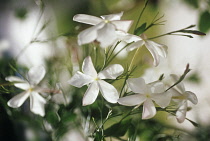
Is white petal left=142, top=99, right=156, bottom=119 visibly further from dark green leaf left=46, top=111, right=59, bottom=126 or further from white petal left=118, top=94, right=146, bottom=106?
dark green leaf left=46, top=111, right=59, bottom=126

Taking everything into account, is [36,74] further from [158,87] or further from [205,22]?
[205,22]

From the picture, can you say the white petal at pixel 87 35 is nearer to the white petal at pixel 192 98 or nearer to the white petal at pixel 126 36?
the white petal at pixel 126 36

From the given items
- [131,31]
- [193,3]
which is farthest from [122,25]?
[131,31]

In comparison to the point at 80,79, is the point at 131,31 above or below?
below

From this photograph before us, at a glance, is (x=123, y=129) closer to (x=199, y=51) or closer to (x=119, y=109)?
(x=119, y=109)

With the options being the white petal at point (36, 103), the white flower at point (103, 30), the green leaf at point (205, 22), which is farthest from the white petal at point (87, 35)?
the green leaf at point (205, 22)

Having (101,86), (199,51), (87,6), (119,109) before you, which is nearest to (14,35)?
(87,6)

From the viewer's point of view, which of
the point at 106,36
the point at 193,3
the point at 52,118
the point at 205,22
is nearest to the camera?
the point at 106,36

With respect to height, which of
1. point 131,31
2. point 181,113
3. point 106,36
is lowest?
point 131,31
